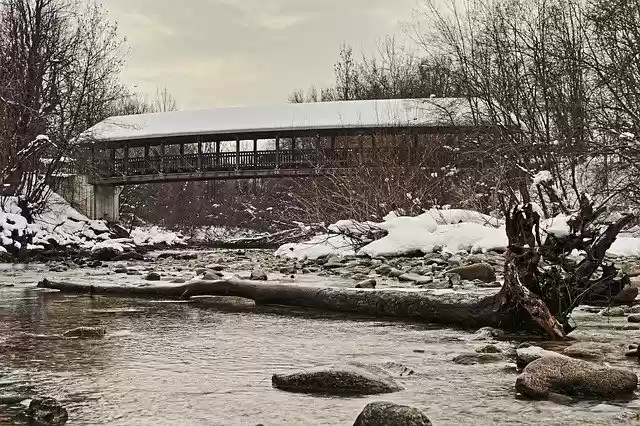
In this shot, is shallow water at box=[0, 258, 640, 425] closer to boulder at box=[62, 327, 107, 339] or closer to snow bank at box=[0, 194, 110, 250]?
boulder at box=[62, 327, 107, 339]

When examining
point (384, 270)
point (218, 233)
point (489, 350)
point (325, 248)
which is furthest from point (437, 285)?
point (218, 233)

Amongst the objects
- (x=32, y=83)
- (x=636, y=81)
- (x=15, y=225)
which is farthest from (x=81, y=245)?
(x=636, y=81)

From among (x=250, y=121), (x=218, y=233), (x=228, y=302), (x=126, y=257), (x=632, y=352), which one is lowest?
(x=218, y=233)

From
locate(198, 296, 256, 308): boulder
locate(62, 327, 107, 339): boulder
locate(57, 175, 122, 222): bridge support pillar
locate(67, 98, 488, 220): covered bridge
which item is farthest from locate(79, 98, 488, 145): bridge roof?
locate(62, 327, 107, 339): boulder

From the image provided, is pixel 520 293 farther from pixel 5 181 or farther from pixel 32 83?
pixel 32 83

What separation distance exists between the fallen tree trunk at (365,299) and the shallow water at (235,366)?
203 mm

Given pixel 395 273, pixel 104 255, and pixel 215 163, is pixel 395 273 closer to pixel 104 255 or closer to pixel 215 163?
pixel 104 255

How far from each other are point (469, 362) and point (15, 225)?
1928cm

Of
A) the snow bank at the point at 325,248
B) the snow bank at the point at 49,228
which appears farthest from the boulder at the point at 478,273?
the snow bank at the point at 49,228

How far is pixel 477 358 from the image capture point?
452 cm

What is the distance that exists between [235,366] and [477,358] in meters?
1.55

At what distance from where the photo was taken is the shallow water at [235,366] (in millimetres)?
3242

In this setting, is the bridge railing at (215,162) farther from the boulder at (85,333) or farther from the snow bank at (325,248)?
the boulder at (85,333)

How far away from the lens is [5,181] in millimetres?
22859
